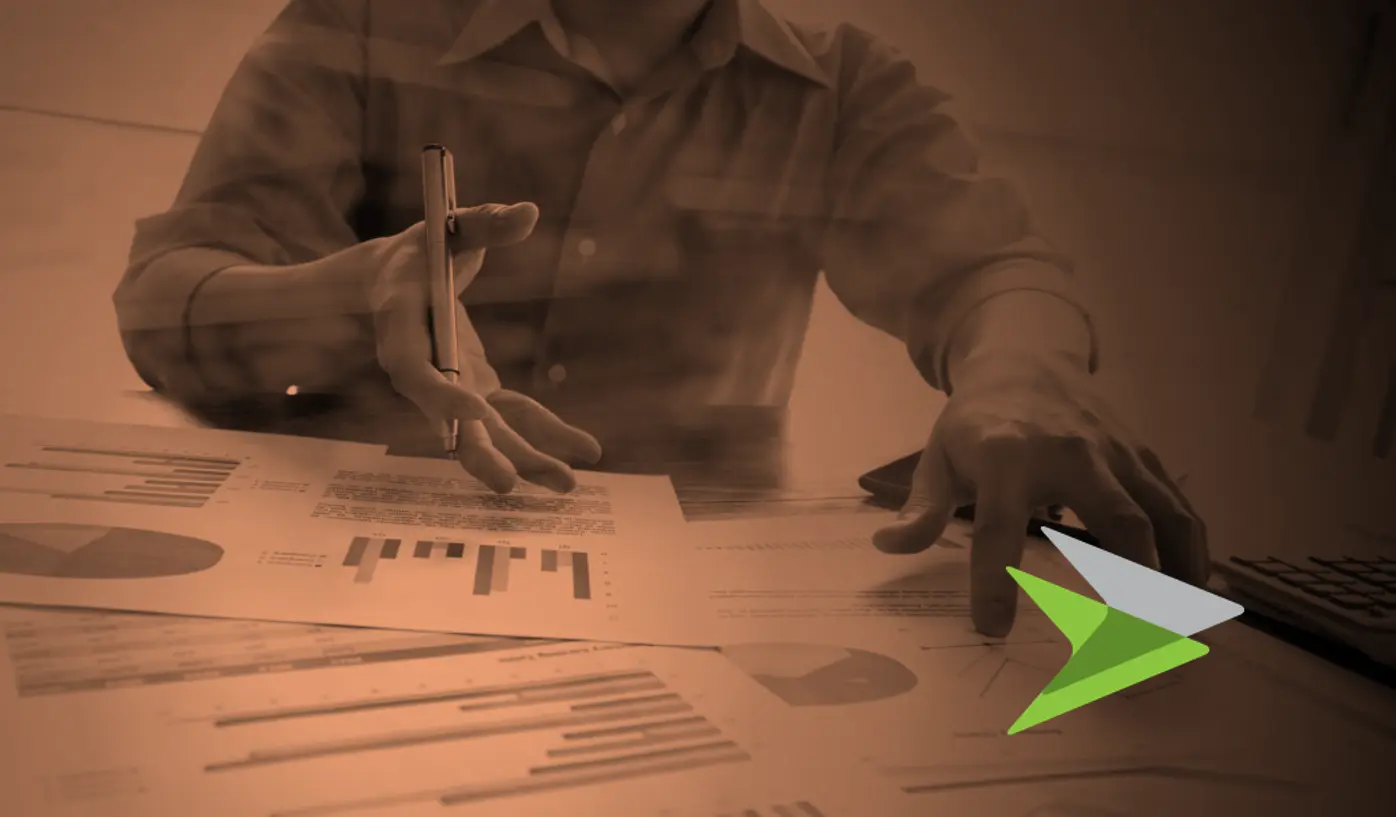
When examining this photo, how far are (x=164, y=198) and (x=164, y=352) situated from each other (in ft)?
0.34

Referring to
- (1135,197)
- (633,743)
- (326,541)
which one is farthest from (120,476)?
(1135,197)

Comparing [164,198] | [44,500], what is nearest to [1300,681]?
[44,500]

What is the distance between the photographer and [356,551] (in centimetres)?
43

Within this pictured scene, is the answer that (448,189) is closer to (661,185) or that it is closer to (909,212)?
(661,185)

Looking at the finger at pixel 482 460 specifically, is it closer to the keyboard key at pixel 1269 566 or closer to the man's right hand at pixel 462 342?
the man's right hand at pixel 462 342

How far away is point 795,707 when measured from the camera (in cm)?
34

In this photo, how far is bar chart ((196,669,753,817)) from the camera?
0.91 ft

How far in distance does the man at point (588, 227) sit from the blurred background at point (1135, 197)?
1.1 inches

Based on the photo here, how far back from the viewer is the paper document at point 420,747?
0.26m

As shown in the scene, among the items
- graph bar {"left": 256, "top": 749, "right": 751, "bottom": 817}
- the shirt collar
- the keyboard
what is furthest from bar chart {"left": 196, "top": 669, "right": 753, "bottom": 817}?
the shirt collar

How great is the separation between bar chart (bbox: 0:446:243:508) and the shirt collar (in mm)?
339

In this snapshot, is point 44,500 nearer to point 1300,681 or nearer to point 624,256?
point 624,256

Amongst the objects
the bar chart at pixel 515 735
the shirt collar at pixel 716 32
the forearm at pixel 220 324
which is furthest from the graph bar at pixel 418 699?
the shirt collar at pixel 716 32

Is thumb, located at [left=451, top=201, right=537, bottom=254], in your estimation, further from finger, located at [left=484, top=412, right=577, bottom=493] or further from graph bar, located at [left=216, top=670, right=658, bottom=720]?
graph bar, located at [left=216, top=670, right=658, bottom=720]
